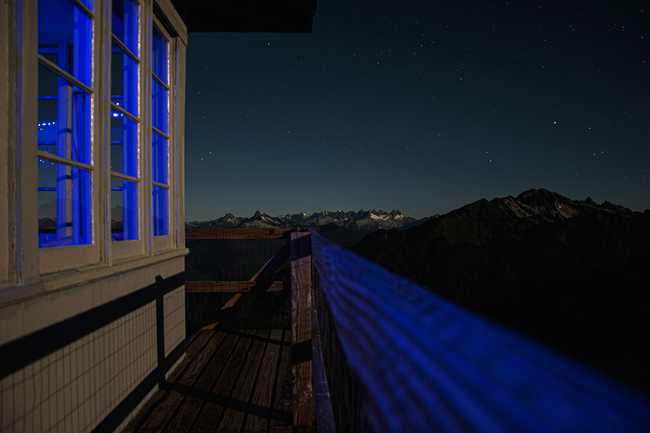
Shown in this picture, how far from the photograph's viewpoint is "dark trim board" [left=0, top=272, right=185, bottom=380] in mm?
1540

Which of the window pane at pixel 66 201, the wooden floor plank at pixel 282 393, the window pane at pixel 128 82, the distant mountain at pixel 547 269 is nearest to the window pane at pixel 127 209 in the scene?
the window pane at pixel 66 201

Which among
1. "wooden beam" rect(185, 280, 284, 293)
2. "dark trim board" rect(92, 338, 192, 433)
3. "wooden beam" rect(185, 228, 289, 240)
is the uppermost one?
"wooden beam" rect(185, 228, 289, 240)

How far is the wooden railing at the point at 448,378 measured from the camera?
18 centimetres

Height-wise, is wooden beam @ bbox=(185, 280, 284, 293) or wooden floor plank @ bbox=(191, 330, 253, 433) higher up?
wooden beam @ bbox=(185, 280, 284, 293)

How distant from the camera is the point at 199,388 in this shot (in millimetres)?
3043

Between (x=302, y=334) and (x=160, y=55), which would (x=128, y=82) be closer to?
(x=160, y=55)

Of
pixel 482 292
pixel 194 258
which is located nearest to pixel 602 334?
pixel 482 292

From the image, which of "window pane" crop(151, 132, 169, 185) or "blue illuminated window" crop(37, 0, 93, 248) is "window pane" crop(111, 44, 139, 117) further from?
"window pane" crop(151, 132, 169, 185)

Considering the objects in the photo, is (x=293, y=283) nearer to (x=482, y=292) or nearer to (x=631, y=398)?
(x=631, y=398)

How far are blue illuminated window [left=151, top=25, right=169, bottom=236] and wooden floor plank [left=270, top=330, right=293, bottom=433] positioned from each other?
155cm

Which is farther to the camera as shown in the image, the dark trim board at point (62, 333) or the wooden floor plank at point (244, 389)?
the wooden floor plank at point (244, 389)

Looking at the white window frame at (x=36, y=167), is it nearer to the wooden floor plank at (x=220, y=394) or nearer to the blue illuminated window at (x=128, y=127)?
the blue illuminated window at (x=128, y=127)

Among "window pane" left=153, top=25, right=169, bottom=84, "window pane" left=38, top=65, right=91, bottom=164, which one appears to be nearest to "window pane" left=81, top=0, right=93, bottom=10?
"window pane" left=38, top=65, right=91, bottom=164

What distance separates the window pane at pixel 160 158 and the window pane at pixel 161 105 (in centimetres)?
10
